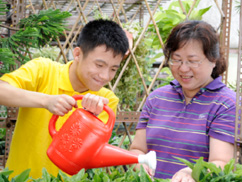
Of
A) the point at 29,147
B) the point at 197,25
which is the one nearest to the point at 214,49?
the point at 197,25

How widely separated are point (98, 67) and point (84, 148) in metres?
0.32

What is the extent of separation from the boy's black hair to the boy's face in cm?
2

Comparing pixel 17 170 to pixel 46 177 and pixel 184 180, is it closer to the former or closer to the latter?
pixel 46 177

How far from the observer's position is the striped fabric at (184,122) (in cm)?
109

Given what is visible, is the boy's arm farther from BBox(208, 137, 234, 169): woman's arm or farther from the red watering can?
BBox(208, 137, 234, 169): woman's arm

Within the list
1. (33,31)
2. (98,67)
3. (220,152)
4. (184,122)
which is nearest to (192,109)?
(184,122)

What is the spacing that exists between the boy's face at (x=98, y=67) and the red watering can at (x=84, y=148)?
226mm

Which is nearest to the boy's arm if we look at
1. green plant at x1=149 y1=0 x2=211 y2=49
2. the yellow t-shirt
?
the yellow t-shirt

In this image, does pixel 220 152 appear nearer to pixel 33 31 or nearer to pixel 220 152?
pixel 220 152

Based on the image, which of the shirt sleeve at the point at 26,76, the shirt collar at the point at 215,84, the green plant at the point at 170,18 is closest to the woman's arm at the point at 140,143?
the shirt collar at the point at 215,84

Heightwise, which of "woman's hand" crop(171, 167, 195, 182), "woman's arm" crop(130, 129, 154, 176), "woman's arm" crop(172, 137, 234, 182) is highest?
"woman's hand" crop(171, 167, 195, 182)

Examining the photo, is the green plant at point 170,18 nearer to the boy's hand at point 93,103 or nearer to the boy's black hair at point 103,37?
the boy's black hair at point 103,37

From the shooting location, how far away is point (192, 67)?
1134mm

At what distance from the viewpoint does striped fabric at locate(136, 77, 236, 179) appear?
3.59ft
